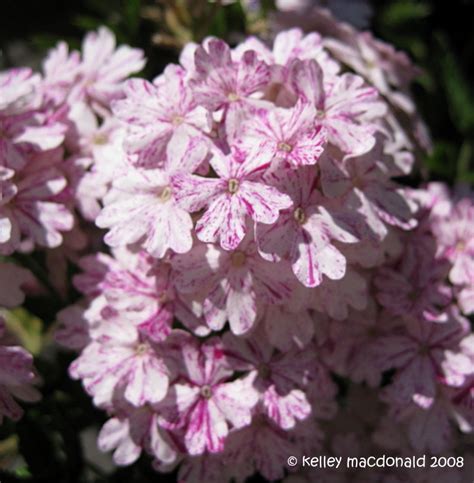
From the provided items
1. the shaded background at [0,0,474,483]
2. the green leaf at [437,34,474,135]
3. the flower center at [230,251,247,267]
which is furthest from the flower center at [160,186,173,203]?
the green leaf at [437,34,474,135]

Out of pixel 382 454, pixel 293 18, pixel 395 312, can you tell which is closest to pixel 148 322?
pixel 395 312

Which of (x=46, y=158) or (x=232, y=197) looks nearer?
(x=232, y=197)

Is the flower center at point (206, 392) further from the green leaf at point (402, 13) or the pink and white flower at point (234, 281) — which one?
the green leaf at point (402, 13)

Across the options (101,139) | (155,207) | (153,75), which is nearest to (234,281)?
(155,207)

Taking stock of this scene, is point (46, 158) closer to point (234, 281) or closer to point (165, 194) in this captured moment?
point (165, 194)

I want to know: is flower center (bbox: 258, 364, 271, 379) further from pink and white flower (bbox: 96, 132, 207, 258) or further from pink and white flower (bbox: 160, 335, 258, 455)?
pink and white flower (bbox: 96, 132, 207, 258)
